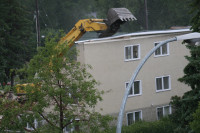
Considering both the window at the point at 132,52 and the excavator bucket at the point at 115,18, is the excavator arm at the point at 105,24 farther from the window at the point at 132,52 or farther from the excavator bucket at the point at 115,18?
the window at the point at 132,52

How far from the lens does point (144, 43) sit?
2794cm

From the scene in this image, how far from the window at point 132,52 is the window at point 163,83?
2494mm

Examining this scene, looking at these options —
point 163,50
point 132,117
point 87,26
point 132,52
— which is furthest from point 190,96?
point 163,50

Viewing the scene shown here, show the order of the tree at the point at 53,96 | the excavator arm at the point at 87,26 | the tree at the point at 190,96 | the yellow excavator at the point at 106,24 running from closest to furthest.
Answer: the tree at the point at 53,96, the tree at the point at 190,96, the yellow excavator at the point at 106,24, the excavator arm at the point at 87,26

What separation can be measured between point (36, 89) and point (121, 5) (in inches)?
1811

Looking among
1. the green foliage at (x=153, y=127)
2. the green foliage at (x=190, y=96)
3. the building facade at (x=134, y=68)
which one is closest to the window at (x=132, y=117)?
the building facade at (x=134, y=68)

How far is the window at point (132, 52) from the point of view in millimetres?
27391

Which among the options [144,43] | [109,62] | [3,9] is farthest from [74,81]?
[3,9]

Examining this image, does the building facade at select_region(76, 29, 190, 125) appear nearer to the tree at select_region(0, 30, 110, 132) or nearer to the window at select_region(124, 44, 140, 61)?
the window at select_region(124, 44, 140, 61)

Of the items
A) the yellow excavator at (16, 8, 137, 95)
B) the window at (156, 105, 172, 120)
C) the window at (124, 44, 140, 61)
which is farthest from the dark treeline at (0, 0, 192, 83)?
the yellow excavator at (16, 8, 137, 95)

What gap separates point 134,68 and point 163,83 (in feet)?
9.33

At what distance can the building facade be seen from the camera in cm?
2614

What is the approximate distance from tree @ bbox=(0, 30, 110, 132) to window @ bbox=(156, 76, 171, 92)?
45.1 feet

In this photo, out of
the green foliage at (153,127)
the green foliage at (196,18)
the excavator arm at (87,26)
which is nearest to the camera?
the green foliage at (196,18)
